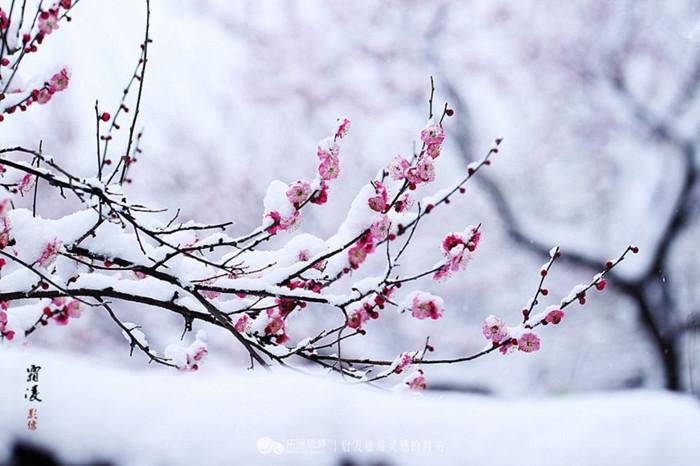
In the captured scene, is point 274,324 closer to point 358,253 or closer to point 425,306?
point 358,253

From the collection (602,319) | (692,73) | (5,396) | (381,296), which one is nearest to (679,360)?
(602,319)

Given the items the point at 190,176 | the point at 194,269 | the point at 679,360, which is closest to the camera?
the point at 194,269

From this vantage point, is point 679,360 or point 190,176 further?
point 190,176

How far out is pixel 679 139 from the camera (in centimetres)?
653

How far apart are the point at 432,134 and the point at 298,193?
0.49m

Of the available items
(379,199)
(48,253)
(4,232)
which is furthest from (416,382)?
(4,232)

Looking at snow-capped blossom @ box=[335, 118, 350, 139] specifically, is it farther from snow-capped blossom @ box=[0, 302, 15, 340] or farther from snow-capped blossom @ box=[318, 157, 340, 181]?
snow-capped blossom @ box=[0, 302, 15, 340]

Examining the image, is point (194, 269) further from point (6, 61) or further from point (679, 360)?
point (679, 360)

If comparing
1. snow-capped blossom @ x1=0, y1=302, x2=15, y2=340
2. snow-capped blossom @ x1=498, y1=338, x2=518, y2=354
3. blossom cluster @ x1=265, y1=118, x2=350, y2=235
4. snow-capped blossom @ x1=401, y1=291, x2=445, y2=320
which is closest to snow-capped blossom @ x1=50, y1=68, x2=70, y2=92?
snow-capped blossom @ x1=0, y1=302, x2=15, y2=340

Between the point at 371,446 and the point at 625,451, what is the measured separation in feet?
1.21

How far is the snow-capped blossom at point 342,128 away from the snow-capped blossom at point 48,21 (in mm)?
961

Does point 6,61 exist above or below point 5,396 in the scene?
above

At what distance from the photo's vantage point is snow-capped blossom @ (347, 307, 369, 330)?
6.42 ft

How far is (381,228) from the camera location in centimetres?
188
